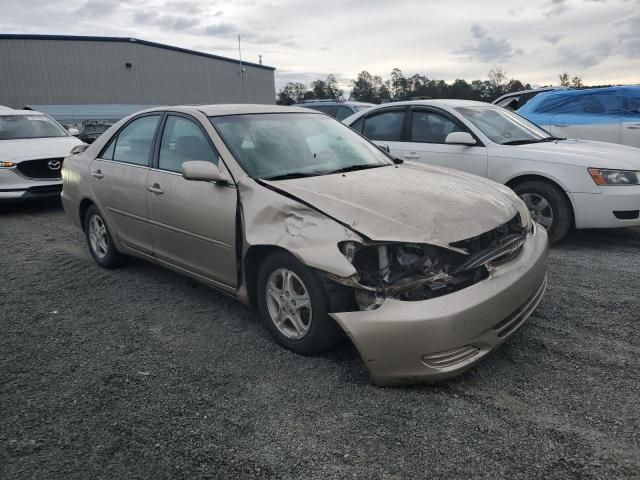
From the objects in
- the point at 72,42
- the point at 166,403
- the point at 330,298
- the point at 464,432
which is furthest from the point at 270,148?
the point at 72,42

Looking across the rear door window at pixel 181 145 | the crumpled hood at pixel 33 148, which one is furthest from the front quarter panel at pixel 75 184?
the crumpled hood at pixel 33 148

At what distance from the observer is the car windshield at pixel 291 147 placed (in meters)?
3.55

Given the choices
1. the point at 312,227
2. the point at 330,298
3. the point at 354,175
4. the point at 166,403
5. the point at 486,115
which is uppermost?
the point at 486,115

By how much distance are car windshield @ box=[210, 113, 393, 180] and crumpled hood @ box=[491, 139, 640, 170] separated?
199 cm

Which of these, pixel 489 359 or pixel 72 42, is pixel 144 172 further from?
pixel 72 42

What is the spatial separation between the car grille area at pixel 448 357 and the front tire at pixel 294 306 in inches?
22.4

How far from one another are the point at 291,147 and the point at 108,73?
30.0 metres

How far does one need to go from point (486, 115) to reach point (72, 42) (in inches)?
1118

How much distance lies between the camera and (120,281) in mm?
4730

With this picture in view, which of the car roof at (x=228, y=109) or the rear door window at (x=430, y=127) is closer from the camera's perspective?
the car roof at (x=228, y=109)

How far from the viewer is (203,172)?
3.39m

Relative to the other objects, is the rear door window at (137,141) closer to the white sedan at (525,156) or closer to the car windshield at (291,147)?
the car windshield at (291,147)

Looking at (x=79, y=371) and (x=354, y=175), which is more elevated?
(x=354, y=175)

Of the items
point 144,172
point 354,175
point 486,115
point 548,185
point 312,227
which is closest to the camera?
point 312,227
